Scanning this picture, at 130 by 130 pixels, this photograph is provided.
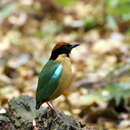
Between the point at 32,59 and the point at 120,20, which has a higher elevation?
the point at 120,20

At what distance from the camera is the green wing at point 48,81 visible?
182 inches

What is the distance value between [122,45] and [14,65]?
1789 millimetres

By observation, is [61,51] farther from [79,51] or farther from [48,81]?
[79,51]

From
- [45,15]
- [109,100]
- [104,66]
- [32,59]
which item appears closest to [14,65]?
[32,59]

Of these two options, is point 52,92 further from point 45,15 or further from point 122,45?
point 45,15

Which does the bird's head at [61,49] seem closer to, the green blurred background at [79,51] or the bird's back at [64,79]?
the bird's back at [64,79]

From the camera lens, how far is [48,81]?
183 inches

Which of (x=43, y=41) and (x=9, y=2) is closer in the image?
(x=43, y=41)

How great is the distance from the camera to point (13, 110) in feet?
15.7

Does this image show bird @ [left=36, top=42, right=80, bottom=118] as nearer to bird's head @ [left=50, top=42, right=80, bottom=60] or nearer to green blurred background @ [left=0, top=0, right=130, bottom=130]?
bird's head @ [left=50, top=42, right=80, bottom=60]

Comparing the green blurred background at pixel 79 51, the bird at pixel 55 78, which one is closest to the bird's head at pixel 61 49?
the bird at pixel 55 78

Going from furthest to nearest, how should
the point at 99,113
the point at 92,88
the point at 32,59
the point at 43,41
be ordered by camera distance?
the point at 43,41
the point at 32,59
the point at 92,88
the point at 99,113

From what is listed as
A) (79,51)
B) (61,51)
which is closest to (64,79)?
(61,51)

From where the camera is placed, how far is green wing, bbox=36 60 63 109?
4.62 m
